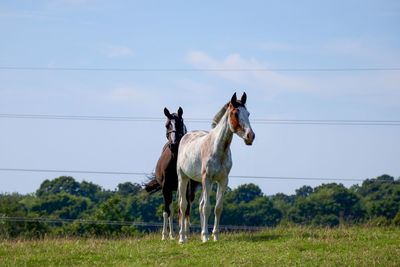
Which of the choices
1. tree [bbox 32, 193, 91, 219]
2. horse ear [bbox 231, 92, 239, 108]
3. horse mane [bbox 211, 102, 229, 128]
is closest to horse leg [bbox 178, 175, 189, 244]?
horse mane [bbox 211, 102, 229, 128]

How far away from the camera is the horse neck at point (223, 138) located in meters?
18.2

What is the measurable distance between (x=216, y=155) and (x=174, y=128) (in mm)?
2535

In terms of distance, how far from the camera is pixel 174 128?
20.5 m

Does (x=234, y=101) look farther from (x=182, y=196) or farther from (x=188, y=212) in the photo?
(x=188, y=212)

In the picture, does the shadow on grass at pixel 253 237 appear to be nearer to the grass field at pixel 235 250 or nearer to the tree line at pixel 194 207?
the grass field at pixel 235 250

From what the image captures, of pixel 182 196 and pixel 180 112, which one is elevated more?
pixel 180 112

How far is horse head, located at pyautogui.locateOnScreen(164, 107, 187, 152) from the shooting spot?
2034 centimetres

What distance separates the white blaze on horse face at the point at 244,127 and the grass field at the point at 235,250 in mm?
2026

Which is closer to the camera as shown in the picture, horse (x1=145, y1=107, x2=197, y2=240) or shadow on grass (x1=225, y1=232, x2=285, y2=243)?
shadow on grass (x1=225, y1=232, x2=285, y2=243)

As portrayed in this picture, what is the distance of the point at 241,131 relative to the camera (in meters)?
17.7

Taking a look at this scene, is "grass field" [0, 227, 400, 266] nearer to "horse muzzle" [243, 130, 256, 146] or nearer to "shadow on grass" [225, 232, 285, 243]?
"shadow on grass" [225, 232, 285, 243]

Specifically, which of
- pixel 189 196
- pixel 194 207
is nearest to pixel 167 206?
pixel 189 196

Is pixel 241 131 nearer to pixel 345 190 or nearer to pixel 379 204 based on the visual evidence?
pixel 379 204

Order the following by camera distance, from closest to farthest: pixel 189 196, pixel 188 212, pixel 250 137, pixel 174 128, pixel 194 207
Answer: pixel 250 137 → pixel 188 212 → pixel 189 196 → pixel 174 128 → pixel 194 207
